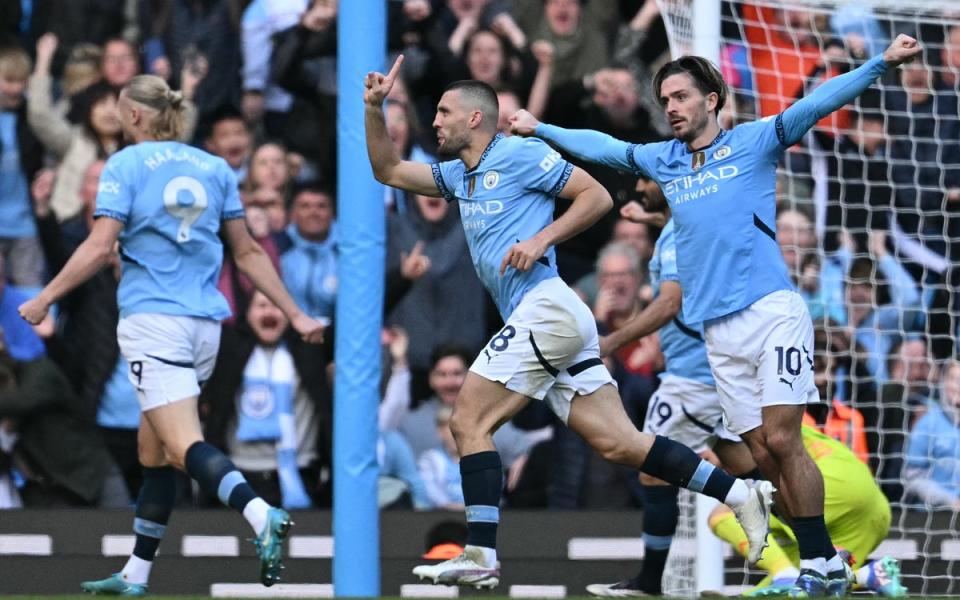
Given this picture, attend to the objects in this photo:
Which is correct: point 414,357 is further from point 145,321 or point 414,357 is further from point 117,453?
point 145,321

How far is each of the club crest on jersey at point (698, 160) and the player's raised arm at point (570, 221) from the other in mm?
425

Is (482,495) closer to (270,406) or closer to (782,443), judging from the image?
(782,443)

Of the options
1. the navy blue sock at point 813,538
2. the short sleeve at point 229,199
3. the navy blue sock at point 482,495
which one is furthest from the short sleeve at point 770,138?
the short sleeve at point 229,199

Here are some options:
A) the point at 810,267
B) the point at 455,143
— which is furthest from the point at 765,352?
the point at 810,267

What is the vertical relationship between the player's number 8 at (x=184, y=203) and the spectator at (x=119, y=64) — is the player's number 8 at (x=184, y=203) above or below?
below

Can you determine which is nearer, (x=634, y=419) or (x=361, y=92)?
(x=361, y=92)

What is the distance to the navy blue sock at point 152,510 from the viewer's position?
6984mm

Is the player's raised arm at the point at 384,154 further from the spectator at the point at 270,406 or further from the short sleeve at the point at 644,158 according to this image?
the spectator at the point at 270,406

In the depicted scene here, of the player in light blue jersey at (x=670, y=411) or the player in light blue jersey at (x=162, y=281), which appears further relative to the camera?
the player in light blue jersey at (x=670, y=411)

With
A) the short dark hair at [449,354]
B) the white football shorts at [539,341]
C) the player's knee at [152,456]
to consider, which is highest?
the short dark hair at [449,354]

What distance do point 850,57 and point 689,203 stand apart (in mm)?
3659

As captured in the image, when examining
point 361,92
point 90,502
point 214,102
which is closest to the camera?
point 361,92

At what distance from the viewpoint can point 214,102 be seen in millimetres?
9852

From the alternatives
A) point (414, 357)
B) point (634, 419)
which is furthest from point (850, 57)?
point (414, 357)
